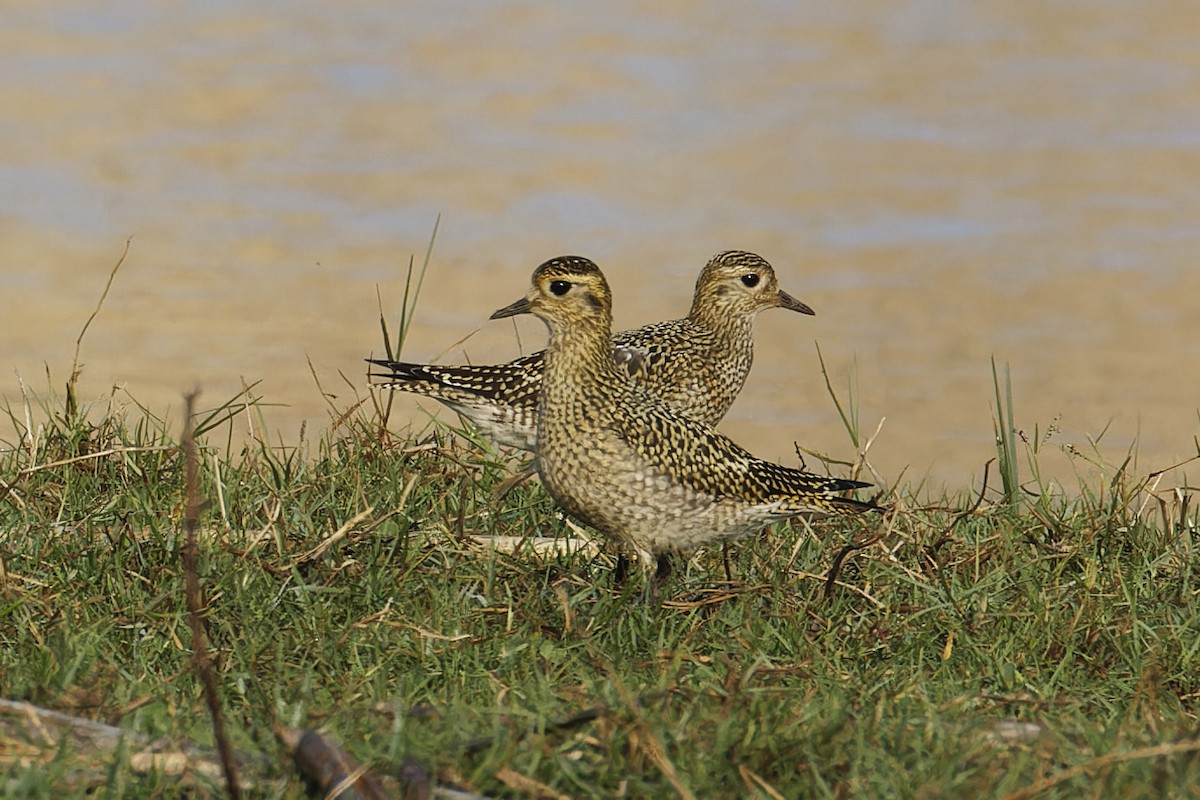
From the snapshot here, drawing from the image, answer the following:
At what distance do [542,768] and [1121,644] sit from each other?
9.52 feet

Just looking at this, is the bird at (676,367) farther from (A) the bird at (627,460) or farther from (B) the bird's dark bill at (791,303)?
(A) the bird at (627,460)

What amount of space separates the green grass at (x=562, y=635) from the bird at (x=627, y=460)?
25cm

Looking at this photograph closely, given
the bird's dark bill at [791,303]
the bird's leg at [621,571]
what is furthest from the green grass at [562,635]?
the bird's dark bill at [791,303]

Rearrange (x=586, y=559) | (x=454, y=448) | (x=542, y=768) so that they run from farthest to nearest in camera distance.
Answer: (x=454, y=448) → (x=586, y=559) → (x=542, y=768)

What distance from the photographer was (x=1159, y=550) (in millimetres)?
7176

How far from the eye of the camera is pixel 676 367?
28.7ft

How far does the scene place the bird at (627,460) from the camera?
21.1ft

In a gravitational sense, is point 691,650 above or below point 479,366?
below

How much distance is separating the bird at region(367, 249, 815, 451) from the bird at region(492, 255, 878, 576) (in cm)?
71

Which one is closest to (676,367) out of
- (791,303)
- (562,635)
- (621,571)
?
(791,303)

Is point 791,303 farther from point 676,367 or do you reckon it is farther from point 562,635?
point 562,635

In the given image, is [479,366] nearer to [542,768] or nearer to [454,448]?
[454,448]

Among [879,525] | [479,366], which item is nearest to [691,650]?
[879,525]

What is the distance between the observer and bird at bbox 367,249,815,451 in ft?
26.9
